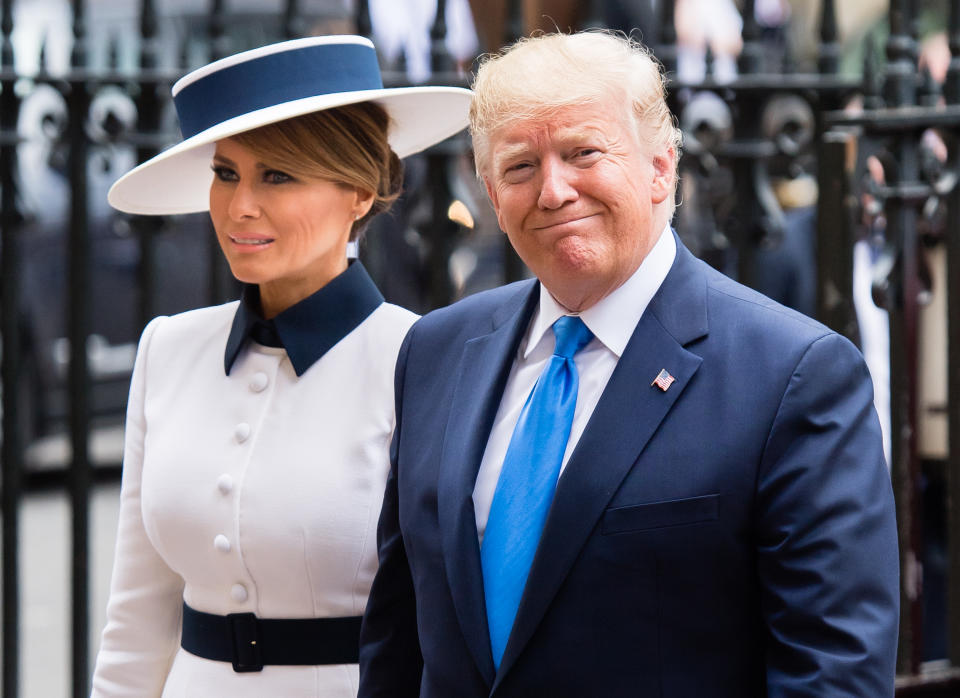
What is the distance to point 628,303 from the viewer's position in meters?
1.87

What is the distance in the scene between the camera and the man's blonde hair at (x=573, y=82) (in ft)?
5.88

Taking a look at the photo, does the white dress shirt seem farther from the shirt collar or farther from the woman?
the woman

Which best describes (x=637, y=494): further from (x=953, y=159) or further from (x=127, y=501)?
(x=953, y=159)

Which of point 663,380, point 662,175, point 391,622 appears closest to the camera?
point 663,380

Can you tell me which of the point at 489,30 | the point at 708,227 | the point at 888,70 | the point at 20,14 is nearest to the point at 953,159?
the point at 888,70

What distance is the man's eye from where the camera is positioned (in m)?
2.33

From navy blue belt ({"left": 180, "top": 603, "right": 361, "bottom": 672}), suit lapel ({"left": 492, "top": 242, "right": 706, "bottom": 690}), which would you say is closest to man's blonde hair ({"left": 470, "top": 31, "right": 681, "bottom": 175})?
suit lapel ({"left": 492, "top": 242, "right": 706, "bottom": 690})

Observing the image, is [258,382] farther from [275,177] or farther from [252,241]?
[275,177]

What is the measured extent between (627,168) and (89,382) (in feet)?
6.66

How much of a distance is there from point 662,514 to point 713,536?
67 mm

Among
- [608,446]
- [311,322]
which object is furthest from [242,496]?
[608,446]

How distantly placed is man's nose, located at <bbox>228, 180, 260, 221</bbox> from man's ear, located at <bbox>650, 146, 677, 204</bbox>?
0.72 m

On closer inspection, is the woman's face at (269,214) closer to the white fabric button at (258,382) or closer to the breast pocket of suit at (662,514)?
the white fabric button at (258,382)

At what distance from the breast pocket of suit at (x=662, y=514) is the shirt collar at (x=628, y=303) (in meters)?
0.23
